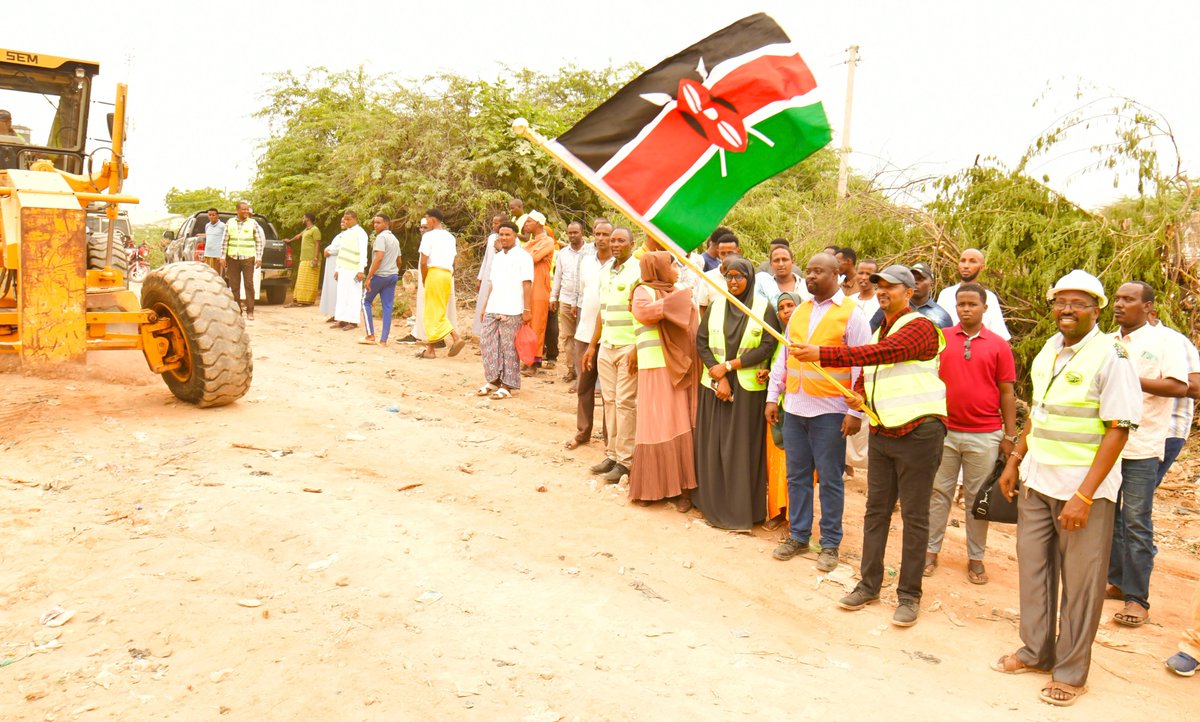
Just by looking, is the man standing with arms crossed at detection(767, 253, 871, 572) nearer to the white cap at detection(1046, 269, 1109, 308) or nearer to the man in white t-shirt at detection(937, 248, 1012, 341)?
the man in white t-shirt at detection(937, 248, 1012, 341)

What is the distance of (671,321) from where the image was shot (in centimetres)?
611

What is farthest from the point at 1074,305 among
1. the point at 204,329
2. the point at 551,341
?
the point at 551,341

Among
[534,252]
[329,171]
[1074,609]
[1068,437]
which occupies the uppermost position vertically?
[329,171]

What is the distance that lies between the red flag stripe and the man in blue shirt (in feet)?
39.1

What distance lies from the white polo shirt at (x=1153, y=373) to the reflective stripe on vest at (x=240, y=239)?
A: 42.8ft

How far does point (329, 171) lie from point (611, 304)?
15.2 m

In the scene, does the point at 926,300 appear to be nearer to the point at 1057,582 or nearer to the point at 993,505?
the point at 993,505

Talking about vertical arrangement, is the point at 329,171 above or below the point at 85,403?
above

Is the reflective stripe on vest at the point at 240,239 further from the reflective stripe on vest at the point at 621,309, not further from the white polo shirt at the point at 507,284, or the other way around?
the reflective stripe on vest at the point at 621,309

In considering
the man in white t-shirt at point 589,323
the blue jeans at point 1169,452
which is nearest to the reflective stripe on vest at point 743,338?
the man in white t-shirt at point 589,323

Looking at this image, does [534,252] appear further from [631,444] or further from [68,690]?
[68,690]

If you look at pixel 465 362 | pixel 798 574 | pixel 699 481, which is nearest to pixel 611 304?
pixel 699 481

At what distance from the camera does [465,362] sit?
1172cm

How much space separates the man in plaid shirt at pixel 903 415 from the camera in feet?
14.9
